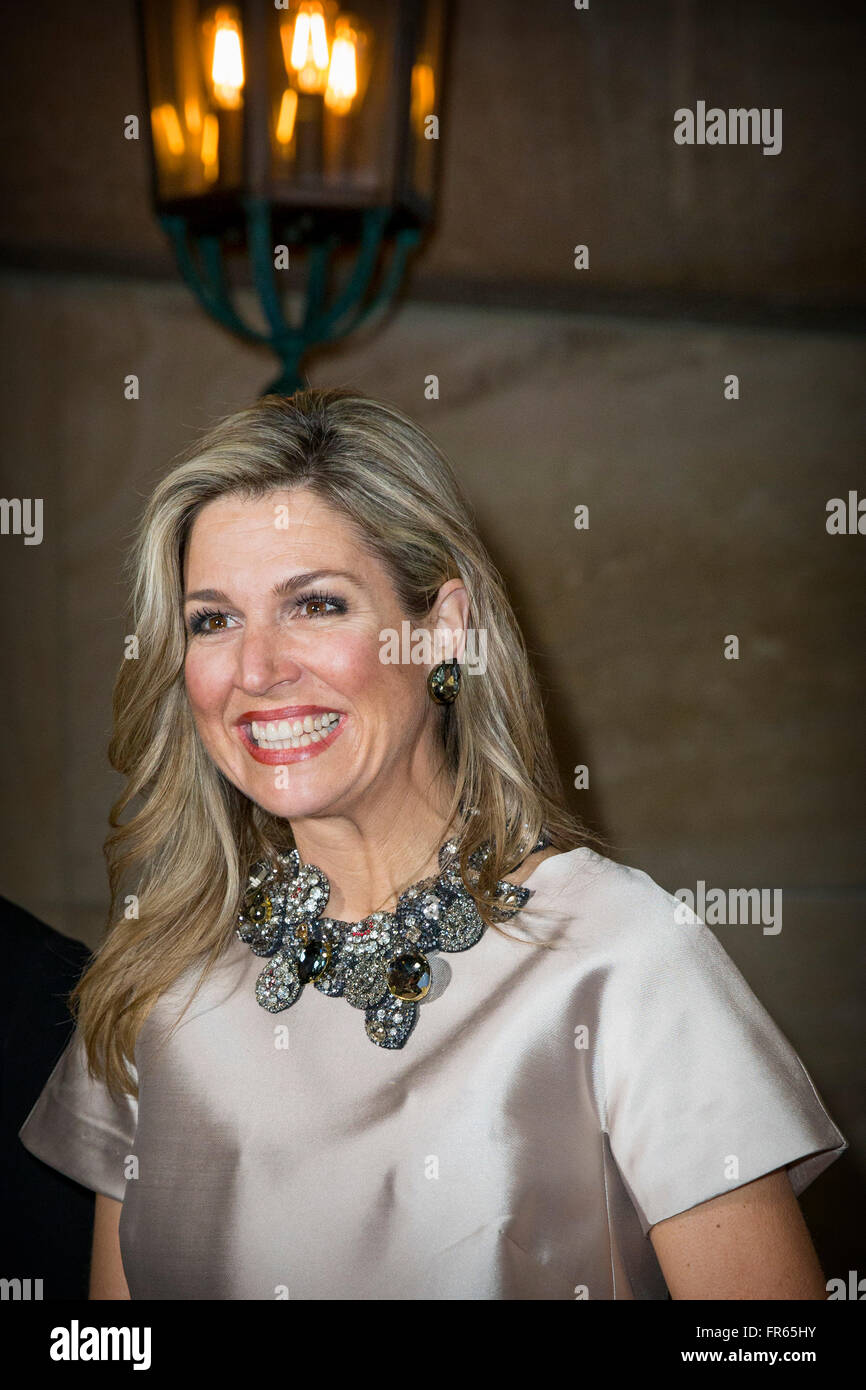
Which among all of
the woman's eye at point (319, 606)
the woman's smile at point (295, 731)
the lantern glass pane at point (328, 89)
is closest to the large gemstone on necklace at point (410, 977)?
the woman's smile at point (295, 731)

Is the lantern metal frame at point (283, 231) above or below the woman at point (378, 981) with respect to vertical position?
above

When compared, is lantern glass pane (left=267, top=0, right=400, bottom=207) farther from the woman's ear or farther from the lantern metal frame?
the woman's ear

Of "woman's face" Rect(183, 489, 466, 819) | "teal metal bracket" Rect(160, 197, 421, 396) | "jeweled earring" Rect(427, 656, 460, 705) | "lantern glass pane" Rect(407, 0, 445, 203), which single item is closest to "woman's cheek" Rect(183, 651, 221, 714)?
"woman's face" Rect(183, 489, 466, 819)

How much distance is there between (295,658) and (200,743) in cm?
31

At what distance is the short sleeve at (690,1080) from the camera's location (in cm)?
121

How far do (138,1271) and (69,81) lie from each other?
193cm

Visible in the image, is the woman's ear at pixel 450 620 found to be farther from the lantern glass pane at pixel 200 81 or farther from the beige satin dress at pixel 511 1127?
the lantern glass pane at pixel 200 81

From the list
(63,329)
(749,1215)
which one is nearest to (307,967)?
(749,1215)

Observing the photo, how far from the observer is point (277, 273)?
2.29 meters

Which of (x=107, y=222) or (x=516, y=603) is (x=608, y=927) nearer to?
(x=516, y=603)

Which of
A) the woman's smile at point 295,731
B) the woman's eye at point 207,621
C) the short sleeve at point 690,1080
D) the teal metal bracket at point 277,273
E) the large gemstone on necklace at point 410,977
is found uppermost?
the teal metal bracket at point 277,273

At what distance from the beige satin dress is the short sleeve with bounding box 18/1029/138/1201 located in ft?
0.37

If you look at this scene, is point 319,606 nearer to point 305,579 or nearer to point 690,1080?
point 305,579

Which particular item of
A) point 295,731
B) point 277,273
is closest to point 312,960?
point 295,731
